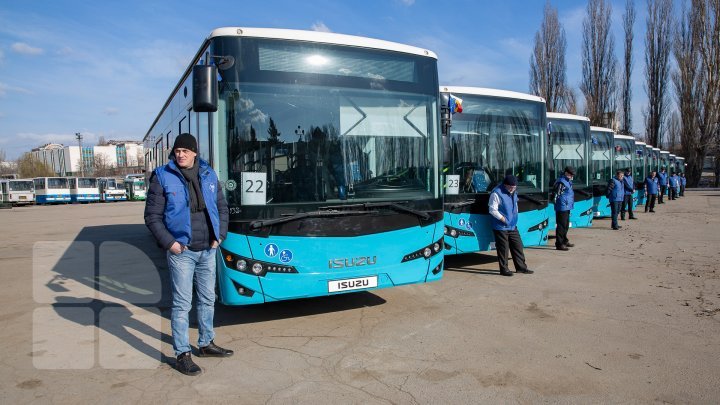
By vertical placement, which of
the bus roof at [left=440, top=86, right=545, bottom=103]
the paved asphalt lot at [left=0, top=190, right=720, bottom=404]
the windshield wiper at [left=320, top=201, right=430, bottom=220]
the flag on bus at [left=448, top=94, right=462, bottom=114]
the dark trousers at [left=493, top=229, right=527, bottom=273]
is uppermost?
the bus roof at [left=440, top=86, right=545, bottom=103]

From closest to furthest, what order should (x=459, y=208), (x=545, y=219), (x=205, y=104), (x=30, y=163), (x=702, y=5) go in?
(x=205, y=104) < (x=459, y=208) < (x=545, y=219) < (x=702, y=5) < (x=30, y=163)

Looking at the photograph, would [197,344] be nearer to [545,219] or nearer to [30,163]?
[545,219]

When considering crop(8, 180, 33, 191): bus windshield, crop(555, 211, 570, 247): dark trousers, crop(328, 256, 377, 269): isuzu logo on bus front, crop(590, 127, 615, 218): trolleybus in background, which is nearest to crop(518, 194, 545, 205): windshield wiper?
crop(555, 211, 570, 247): dark trousers

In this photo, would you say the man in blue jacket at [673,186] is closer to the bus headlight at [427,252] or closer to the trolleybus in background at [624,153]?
the trolleybus in background at [624,153]

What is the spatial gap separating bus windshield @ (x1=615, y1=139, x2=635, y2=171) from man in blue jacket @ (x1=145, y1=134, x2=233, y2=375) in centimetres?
1885

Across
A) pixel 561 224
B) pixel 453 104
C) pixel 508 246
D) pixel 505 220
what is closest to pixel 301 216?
pixel 453 104

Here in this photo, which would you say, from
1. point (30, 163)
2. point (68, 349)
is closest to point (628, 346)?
point (68, 349)

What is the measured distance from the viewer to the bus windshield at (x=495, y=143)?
8.70 m

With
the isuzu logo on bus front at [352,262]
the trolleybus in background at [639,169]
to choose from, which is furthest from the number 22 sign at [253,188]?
the trolleybus in background at [639,169]

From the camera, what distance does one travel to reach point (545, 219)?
930 cm

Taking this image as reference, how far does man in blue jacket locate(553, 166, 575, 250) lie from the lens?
10.4 m

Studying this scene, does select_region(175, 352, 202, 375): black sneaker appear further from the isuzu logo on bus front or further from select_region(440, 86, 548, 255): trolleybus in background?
select_region(440, 86, 548, 255): trolleybus in background

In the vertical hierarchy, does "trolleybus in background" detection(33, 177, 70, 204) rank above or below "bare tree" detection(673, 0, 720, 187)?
below

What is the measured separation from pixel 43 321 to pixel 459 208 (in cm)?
621
